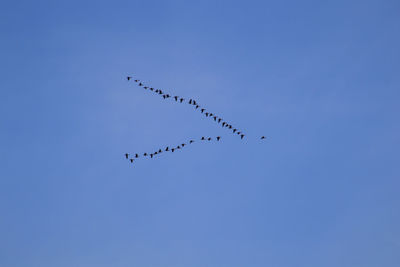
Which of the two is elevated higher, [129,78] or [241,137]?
[129,78]

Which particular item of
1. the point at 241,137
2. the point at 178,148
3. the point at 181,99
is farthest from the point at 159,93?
the point at 241,137

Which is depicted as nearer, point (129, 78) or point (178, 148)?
point (129, 78)

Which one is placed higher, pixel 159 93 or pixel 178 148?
pixel 159 93

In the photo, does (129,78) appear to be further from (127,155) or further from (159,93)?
(127,155)

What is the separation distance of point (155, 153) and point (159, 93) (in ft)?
30.2

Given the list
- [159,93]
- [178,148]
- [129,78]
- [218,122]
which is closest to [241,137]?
[218,122]

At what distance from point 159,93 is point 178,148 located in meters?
9.08

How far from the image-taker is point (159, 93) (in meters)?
59.8

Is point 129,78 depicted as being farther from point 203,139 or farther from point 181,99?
point 203,139

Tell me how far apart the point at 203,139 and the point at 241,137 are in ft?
19.2

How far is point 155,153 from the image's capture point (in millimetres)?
61000

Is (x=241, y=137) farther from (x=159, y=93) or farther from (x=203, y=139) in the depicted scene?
(x=159, y=93)

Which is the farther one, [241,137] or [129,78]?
[241,137]

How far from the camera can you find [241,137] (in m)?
61.0
